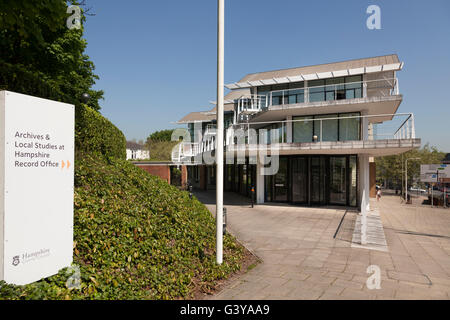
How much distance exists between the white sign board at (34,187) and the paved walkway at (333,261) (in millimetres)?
2860

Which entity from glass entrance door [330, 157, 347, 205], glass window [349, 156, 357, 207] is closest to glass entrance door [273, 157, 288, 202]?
glass entrance door [330, 157, 347, 205]

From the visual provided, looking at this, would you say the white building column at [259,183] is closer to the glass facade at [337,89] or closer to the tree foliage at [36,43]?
the glass facade at [337,89]

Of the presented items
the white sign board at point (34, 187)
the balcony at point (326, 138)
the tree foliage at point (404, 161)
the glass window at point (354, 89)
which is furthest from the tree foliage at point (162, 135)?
the white sign board at point (34, 187)

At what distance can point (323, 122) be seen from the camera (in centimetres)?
1859

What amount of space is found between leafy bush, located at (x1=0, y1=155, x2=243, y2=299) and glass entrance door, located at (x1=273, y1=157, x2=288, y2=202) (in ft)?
38.8

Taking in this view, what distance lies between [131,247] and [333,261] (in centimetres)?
503

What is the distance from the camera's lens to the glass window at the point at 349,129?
58.2 feet

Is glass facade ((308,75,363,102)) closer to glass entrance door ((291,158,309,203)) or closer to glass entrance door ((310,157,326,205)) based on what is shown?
glass entrance door ((310,157,326,205))

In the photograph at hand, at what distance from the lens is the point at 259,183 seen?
1958 cm

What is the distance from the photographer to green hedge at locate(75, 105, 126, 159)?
8.41 meters

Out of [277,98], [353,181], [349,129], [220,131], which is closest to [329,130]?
[349,129]
